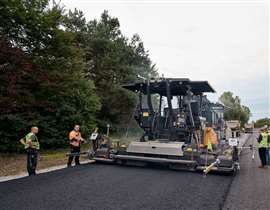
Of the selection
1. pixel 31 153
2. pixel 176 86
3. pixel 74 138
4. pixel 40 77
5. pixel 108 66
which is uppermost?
pixel 108 66

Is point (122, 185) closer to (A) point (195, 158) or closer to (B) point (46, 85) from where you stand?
(A) point (195, 158)

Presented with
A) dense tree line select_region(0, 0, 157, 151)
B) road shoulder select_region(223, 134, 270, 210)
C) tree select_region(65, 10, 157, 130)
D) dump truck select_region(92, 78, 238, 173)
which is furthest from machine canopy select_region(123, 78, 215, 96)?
tree select_region(65, 10, 157, 130)

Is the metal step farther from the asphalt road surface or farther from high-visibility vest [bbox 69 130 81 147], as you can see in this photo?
high-visibility vest [bbox 69 130 81 147]

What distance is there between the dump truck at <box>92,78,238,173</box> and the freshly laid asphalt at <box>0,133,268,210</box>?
0.34 m

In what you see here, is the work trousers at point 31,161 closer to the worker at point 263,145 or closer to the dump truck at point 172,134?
the dump truck at point 172,134

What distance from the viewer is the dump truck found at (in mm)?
8516

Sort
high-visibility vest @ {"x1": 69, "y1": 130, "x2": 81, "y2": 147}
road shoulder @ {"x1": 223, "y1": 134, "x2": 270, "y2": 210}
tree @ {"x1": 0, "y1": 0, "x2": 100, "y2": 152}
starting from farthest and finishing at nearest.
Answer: tree @ {"x1": 0, "y1": 0, "x2": 100, "y2": 152}
high-visibility vest @ {"x1": 69, "y1": 130, "x2": 81, "y2": 147}
road shoulder @ {"x1": 223, "y1": 134, "x2": 270, "y2": 210}

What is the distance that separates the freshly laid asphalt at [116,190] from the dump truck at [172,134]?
343 millimetres

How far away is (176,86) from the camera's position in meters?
9.46

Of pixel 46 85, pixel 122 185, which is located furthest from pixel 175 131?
pixel 46 85

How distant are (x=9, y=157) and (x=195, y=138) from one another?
8.13 meters

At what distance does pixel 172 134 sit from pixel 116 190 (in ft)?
11.9

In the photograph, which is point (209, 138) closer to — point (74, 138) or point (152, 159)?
point (152, 159)

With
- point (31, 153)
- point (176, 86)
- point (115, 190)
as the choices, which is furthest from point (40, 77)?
point (115, 190)
